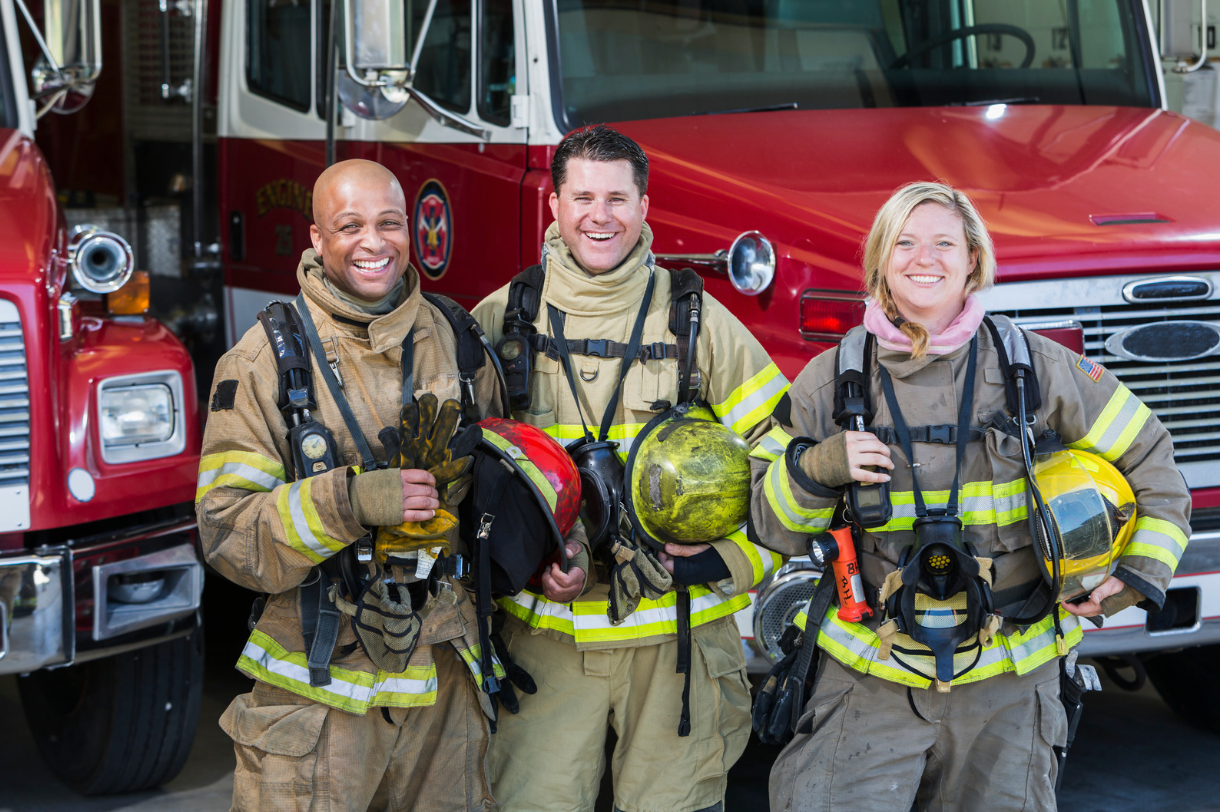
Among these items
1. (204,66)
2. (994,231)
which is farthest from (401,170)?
(994,231)

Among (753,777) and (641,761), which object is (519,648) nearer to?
(641,761)

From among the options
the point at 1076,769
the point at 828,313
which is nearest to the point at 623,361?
the point at 828,313

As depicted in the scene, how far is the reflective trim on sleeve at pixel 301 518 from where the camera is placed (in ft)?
9.03

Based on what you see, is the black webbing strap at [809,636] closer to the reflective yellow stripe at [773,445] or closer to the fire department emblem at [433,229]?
the reflective yellow stripe at [773,445]

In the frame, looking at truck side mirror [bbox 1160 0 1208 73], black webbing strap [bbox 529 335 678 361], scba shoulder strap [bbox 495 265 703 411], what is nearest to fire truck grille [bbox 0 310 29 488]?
scba shoulder strap [bbox 495 265 703 411]

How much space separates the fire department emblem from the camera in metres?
4.77

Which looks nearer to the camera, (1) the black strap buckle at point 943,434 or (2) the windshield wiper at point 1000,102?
(1) the black strap buckle at point 943,434

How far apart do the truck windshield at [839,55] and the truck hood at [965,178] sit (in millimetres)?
104

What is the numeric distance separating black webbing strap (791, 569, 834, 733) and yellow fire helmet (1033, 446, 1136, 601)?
446 mm

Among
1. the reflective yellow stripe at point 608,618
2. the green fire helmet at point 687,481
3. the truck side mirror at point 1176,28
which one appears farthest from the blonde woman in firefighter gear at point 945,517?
the truck side mirror at point 1176,28

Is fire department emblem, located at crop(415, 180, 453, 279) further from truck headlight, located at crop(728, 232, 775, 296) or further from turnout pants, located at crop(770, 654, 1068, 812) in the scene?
turnout pants, located at crop(770, 654, 1068, 812)

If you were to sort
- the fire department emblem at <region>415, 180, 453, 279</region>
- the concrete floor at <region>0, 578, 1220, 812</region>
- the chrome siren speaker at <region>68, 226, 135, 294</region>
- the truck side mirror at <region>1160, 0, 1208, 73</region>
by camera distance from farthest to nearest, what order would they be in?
the truck side mirror at <region>1160, 0, 1208, 73</region> < the fire department emblem at <region>415, 180, 453, 279</region> < the concrete floor at <region>0, 578, 1220, 812</region> < the chrome siren speaker at <region>68, 226, 135, 294</region>

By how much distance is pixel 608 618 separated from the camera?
3.19 m

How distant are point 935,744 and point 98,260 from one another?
257cm
